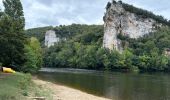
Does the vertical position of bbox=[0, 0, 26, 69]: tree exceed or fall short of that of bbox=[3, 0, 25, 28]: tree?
it falls short

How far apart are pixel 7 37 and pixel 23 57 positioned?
5464 millimetres

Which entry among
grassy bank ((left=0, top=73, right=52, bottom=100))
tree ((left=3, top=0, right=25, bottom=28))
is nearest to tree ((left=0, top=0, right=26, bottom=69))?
tree ((left=3, top=0, right=25, bottom=28))

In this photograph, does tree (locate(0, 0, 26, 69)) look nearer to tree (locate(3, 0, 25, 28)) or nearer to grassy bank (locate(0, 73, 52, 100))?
tree (locate(3, 0, 25, 28))

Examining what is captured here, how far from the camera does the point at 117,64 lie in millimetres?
177750

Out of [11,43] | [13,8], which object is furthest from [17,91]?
[13,8]

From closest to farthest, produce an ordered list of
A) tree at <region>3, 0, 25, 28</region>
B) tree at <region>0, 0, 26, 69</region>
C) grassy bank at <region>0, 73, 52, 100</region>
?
grassy bank at <region>0, 73, 52, 100</region>, tree at <region>0, 0, 26, 69</region>, tree at <region>3, 0, 25, 28</region>

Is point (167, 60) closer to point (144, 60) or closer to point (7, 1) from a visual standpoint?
point (144, 60)

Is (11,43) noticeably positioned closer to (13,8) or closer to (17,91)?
(13,8)

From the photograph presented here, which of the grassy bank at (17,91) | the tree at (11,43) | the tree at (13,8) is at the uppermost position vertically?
the tree at (13,8)

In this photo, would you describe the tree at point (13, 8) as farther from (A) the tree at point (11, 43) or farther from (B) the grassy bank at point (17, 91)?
(B) the grassy bank at point (17, 91)

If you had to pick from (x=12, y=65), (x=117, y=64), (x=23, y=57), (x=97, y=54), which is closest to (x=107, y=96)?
(x=23, y=57)

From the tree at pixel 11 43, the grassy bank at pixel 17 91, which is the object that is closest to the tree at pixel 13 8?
the tree at pixel 11 43

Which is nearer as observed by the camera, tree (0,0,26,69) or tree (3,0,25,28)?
tree (0,0,26,69)

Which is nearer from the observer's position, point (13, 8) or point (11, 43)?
point (11, 43)
